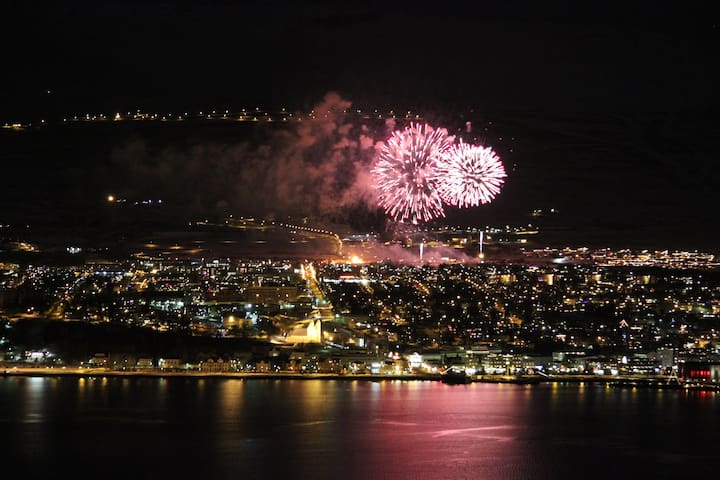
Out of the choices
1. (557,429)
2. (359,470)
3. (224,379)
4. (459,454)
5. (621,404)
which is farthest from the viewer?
(224,379)

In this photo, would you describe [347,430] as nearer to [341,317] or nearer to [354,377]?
[354,377]

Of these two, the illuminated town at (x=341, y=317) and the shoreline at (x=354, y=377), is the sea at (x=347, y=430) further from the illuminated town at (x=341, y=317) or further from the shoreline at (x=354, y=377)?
the illuminated town at (x=341, y=317)

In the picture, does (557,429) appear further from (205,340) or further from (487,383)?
(205,340)

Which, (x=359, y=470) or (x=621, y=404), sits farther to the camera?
(x=621, y=404)

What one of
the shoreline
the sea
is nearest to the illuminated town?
the shoreline

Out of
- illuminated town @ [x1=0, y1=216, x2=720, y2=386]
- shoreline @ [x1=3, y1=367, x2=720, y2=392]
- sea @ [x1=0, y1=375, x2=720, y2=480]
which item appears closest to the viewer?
sea @ [x1=0, y1=375, x2=720, y2=480]

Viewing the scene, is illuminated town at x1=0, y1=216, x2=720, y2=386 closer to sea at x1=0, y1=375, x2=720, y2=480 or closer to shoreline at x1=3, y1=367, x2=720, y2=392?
shoreline at x1=3, y1=367, x2=720, y2=392

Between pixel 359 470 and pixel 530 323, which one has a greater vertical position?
pixel 530 323

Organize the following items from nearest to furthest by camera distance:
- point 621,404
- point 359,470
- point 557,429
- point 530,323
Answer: point 359,470
point 557,429
point 621,404
point 530,323

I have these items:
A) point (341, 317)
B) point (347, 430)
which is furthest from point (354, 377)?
point (347, 430)

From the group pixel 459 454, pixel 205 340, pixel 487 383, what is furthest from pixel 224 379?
pixel 459 454
